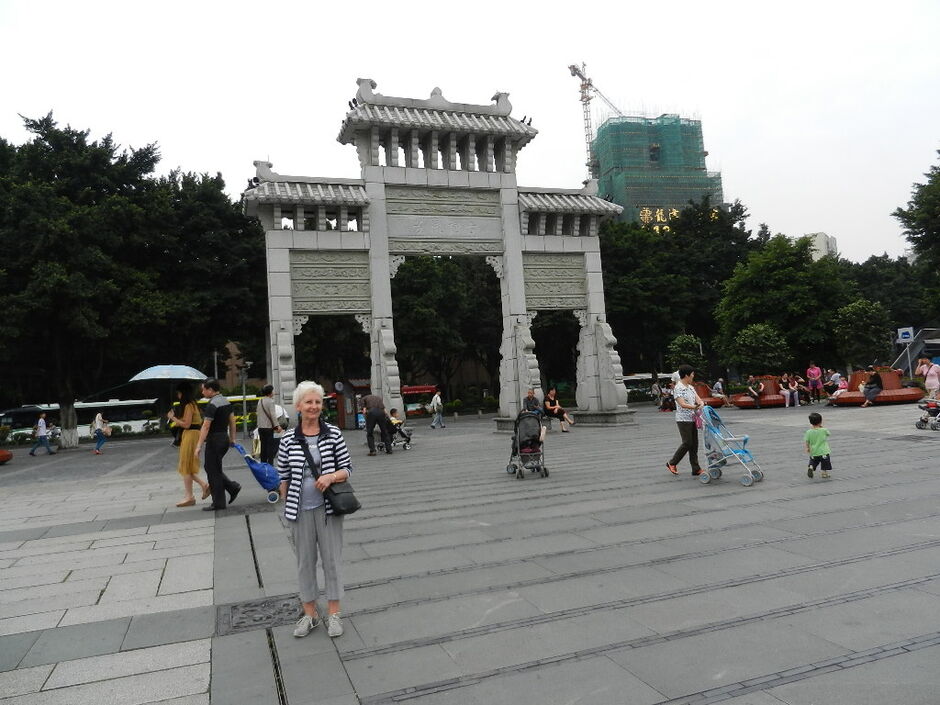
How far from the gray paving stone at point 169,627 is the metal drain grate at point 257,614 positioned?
3.1 inches

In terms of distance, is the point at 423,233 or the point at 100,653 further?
the point at 423,233

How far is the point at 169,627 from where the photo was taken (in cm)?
455

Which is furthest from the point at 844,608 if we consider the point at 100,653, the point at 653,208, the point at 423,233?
the point at 653,208

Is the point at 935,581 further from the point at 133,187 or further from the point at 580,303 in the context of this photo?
the point at 133,187

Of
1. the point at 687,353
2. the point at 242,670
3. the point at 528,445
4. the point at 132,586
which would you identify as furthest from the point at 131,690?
the point at 687,353

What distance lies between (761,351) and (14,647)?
30.4 m

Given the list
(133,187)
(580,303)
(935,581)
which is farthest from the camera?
(133,187)

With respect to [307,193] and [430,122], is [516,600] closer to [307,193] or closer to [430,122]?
[307,193]

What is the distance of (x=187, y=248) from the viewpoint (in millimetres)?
30875

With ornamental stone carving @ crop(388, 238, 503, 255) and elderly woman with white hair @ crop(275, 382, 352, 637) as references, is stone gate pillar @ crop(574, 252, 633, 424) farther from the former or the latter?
elderly woman with white hair @ crop(275, 382, 352, 637)

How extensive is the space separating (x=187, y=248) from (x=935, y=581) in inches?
1265

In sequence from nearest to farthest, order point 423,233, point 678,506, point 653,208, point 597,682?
point 597,682 → point 678,506 → point 423,233 → point 653,208

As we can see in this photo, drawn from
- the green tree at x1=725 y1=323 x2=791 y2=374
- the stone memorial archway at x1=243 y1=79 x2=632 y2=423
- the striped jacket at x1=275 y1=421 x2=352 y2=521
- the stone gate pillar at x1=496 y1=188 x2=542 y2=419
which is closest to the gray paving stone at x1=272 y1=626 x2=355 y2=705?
the striped jacket at x1=275 y1=421 x2=352 y2=521

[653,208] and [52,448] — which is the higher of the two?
[653,208]
